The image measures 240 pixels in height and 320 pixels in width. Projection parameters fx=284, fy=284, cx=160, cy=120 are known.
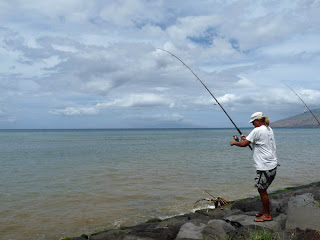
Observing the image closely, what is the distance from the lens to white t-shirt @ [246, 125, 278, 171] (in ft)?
16.0

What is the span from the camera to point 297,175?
13977mm

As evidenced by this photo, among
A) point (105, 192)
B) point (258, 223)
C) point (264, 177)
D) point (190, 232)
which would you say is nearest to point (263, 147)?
point (264, 177)

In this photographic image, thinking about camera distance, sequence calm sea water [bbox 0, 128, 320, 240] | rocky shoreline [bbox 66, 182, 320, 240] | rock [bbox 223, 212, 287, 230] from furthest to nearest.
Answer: calm sea water [bbox 0, 128, 320, 240]
rock [bbox 223, 212, 287, 230]
rocky shoreline [bbox 66, 182, 320, 240]

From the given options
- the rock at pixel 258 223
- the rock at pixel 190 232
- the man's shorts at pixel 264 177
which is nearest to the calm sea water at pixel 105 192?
the rock at pixel 190 232

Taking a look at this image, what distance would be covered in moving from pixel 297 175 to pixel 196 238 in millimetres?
11108

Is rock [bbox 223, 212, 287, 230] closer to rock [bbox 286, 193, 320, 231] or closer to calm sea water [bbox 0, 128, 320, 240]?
rock [bbox 286, 193, 320, 231]

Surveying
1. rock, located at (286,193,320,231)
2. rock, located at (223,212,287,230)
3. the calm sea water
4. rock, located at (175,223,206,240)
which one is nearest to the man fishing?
rock, located at (223,212,287,230)

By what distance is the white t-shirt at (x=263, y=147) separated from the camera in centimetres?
486

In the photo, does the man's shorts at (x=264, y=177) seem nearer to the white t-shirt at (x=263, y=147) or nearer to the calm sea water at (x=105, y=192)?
the white t-shirt at (x=263, y=147)

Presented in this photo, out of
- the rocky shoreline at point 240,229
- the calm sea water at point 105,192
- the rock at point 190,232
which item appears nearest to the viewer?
the rocky shoreline at point 240,229

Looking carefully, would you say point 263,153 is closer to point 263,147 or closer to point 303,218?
point 263,147

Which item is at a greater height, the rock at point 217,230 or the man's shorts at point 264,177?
the man's shorts at point 264,177

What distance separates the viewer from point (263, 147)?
193 inches

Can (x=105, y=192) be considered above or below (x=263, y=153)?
below
